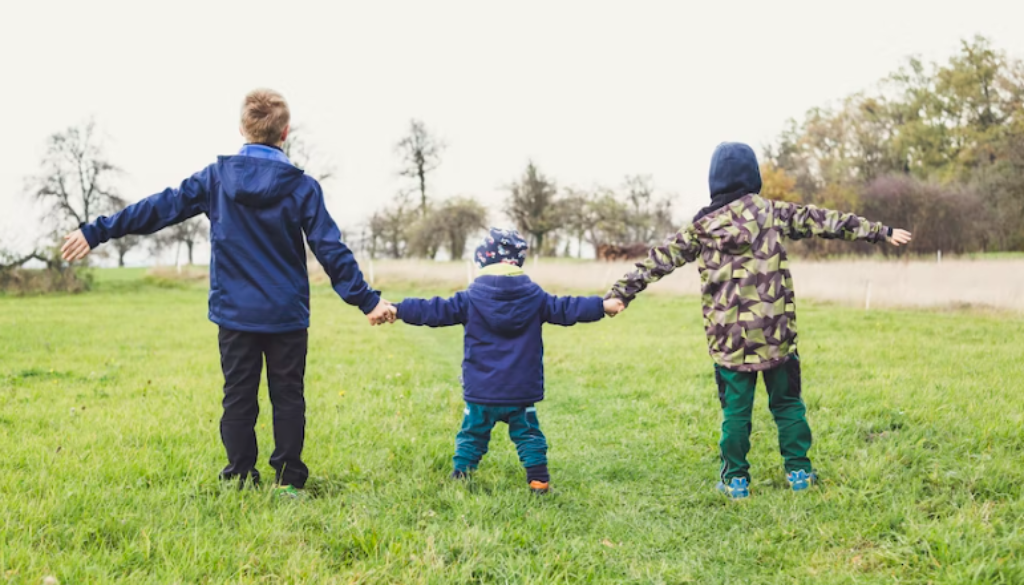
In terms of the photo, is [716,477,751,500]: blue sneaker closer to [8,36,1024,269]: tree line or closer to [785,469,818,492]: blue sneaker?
[785,469,818,492]: blue sneaker

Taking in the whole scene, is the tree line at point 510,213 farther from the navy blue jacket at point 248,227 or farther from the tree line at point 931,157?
the navy blue jacket at point 248,227

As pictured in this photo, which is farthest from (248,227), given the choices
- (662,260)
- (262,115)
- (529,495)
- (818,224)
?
(818,224)

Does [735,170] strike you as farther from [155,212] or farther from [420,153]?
[420,153]

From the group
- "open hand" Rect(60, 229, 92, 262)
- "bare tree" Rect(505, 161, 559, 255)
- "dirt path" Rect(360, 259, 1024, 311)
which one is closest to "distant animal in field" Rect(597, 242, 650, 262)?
"bare tree" Rect(505, 161, 559, 255)

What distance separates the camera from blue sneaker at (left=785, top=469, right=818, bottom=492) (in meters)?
4.09

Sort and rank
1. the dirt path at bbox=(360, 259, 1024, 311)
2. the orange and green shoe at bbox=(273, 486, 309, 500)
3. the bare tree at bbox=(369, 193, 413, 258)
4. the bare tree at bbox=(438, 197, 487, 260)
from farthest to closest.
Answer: the bare tree at bbox=(369, 193, 413, 258)
the bare tree at bbox=(438, 197, 487, 260)
the dirt path at bbox=(360, 259, 1024, 311)
the orange and green shoe at bbox=(273, 486, 309, 500)

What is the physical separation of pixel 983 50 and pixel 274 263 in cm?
4659

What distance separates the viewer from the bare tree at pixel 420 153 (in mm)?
46812

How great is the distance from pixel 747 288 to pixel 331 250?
227cm

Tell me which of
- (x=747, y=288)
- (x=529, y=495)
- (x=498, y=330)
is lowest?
(x=529, y=495)

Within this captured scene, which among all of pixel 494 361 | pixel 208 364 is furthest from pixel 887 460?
pixel 208 364

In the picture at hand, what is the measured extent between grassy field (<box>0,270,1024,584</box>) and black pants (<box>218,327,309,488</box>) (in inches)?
8.1

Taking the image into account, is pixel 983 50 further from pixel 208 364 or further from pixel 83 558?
Result: pixel 83 558

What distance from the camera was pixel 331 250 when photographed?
387 centimetres
